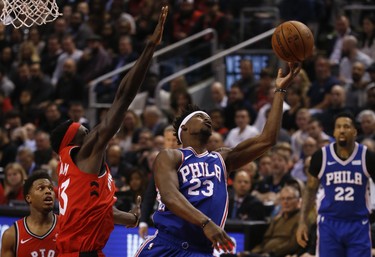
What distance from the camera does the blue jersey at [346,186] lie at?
948 centimetres

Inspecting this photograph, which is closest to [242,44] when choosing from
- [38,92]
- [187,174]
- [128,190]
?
[38,92]

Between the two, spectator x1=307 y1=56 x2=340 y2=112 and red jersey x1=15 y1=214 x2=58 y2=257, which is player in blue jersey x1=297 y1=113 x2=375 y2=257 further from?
spectator x1=307 y1=56 x2=340 y2=112

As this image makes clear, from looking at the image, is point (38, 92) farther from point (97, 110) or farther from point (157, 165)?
point (157, 165)

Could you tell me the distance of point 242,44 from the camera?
16.2 m

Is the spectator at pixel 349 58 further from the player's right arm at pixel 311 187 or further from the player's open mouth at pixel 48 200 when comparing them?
the player's open mouth at pixel 48 200

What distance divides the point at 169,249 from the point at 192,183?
1.56 ft

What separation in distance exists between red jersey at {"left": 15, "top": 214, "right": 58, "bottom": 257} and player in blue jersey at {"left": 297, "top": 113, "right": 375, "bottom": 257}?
291 centimetres

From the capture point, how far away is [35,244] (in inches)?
295

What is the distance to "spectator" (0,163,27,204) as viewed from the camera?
12.8 m

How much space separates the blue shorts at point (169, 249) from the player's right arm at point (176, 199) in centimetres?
34

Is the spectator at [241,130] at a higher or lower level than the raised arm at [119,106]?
lower

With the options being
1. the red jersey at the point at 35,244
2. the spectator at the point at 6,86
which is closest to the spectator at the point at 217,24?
the spectator at the point at 6,86

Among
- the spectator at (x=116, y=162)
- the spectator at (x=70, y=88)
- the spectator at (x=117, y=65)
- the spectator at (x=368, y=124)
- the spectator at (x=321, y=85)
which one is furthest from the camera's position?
the spectator at (x=117, y=65)

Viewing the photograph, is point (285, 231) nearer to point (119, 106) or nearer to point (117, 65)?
point (119, 106)
